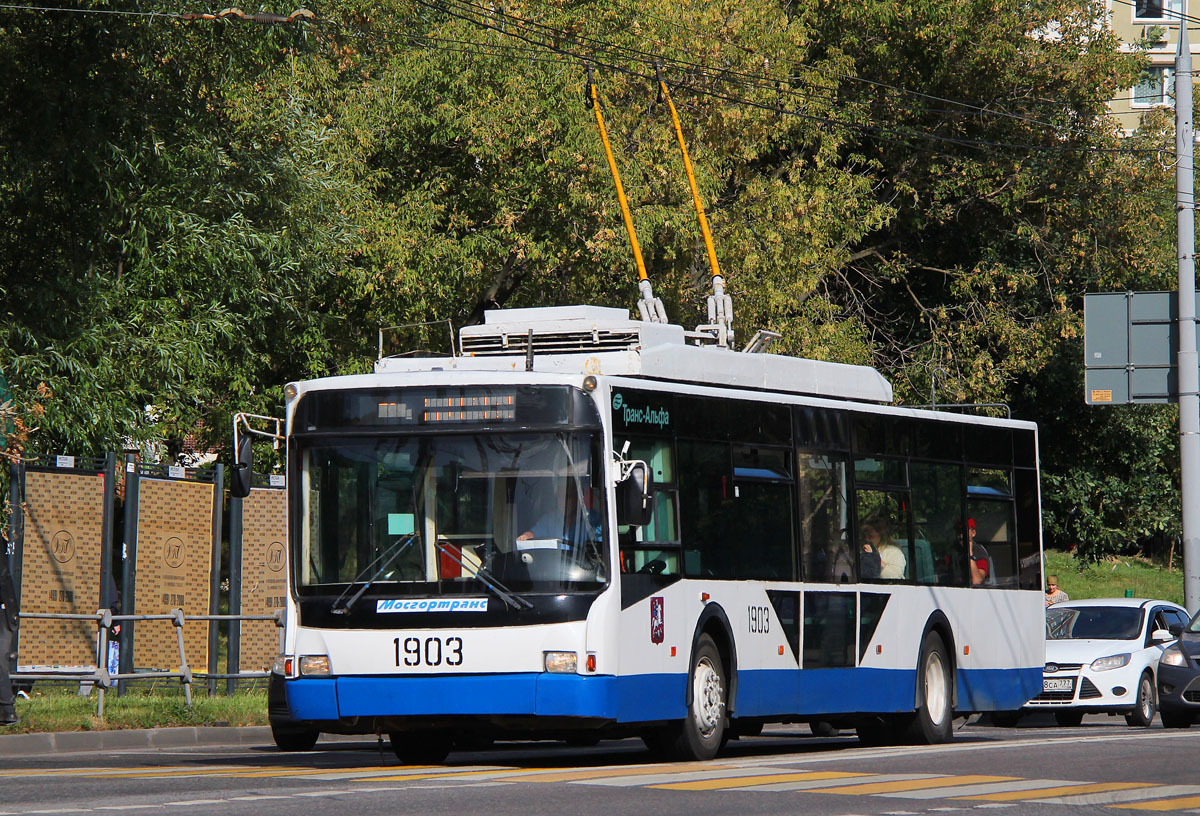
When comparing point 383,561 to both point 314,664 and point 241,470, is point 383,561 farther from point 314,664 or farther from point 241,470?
point 241,470

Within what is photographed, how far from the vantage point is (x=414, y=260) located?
89.7ft

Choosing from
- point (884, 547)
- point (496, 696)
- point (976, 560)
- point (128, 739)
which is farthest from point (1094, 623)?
point (496, 696)

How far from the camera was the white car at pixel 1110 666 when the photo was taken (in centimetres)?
2180

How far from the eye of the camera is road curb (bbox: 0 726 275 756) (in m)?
14.7

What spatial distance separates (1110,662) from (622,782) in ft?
42.6

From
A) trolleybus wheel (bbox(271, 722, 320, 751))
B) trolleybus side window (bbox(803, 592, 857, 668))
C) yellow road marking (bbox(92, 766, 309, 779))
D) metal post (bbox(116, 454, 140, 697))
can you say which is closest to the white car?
trolleybus side window (bbox(803, 592, 857, 668))

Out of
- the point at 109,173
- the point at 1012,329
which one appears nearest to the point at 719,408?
the point at 109,173

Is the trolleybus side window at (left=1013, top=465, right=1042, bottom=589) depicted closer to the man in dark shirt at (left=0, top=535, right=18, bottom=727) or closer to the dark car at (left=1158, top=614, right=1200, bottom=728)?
the dark car at (left=1158, top=614, right=1200, bottom=728)

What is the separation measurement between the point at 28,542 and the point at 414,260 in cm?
1119

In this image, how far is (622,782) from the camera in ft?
34.3

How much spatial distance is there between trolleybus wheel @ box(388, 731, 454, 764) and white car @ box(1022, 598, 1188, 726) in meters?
10.5

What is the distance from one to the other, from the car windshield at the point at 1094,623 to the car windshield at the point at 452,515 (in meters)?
12.5

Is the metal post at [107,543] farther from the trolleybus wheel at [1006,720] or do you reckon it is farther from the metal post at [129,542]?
the trolleybus wheel at [1006,720]

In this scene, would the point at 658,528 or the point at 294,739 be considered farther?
the point at 294,739
